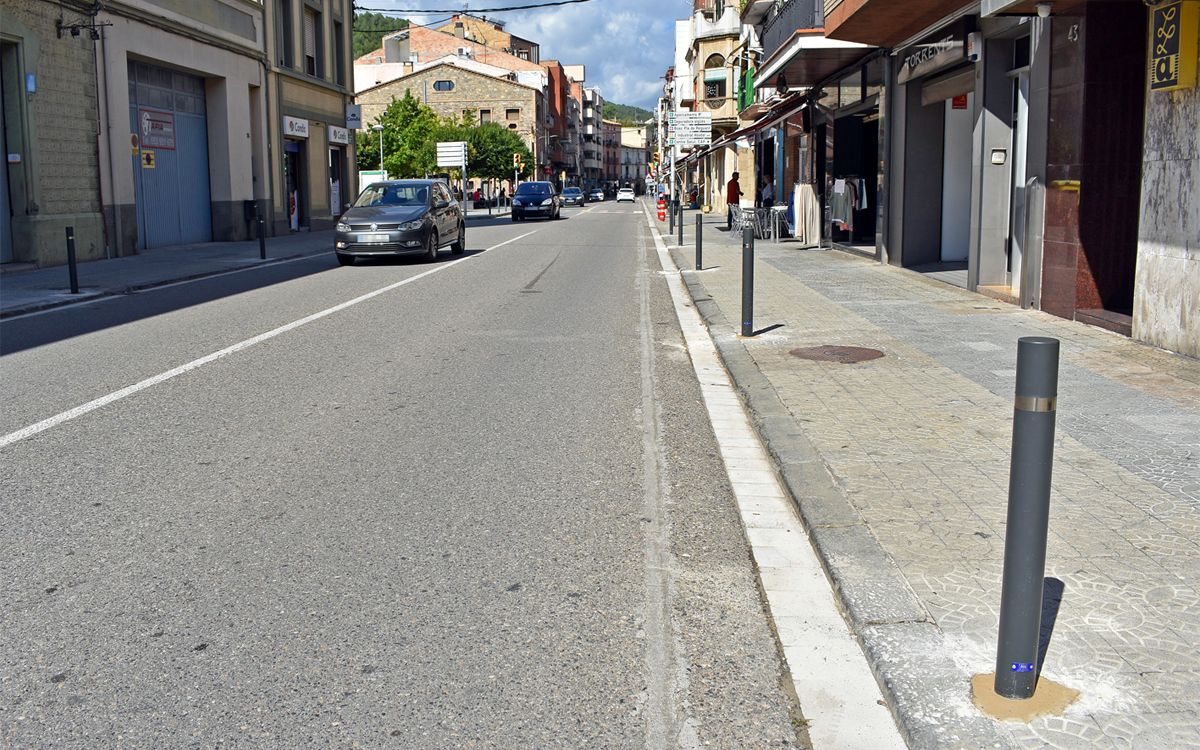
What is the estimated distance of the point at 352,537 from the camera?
4.83 m

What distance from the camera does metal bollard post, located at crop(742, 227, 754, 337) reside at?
10.4 metres

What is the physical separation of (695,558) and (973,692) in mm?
1576

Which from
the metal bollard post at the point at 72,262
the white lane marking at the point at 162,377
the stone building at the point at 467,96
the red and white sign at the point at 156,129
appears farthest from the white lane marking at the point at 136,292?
the stone building at the point at 467,96

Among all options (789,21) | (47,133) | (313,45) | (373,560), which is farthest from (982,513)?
(313,45)

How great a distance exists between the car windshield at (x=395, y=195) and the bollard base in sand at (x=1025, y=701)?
761 inches

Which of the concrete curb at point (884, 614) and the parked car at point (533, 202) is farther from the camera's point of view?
the parked car at point (533, 202)

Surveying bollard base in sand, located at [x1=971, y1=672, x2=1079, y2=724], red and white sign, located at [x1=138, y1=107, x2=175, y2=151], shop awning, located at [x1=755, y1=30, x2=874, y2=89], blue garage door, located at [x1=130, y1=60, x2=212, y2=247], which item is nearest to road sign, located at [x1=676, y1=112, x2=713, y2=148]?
shop awning, located at [x1=755, y1=30, x2=874, y2=89]

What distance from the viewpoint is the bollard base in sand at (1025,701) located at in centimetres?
312

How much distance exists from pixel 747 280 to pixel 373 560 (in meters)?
6.65

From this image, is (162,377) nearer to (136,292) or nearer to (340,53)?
(136,292)

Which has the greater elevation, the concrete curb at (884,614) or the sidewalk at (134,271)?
the sidewalk at (134,271)

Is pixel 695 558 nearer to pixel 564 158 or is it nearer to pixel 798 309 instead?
pixel 798 309

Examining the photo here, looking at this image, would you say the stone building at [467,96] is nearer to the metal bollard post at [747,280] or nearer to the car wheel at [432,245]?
the car wheel at [432,245]

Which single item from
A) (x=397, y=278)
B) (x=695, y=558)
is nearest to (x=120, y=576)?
(x=695, y=558)
